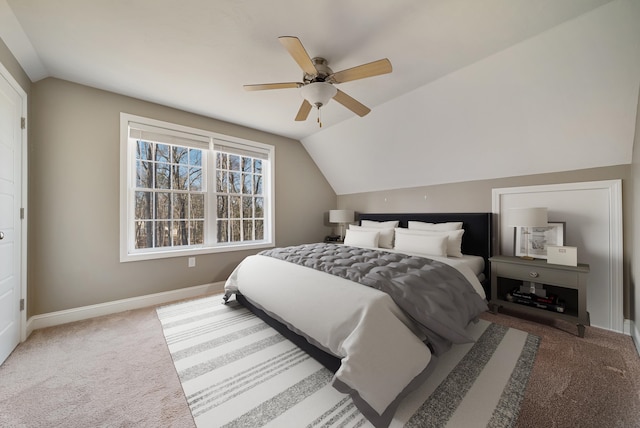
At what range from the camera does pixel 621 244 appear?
90.0 inches

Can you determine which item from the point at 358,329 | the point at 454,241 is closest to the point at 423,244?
the point at 454,241

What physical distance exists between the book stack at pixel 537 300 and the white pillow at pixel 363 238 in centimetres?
164

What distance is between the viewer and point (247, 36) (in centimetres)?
191

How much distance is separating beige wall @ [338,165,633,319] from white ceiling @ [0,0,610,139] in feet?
5.17

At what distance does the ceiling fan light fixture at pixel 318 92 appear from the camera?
199 centimetres

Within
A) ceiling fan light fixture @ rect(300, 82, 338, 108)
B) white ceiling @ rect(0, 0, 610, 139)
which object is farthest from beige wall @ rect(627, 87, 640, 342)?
ceiling fan light fixture @ rect(300, 82, 338, 108)

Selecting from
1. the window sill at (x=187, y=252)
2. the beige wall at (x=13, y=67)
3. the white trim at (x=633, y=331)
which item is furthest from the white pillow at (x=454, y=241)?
the beige wall at (x=13, y=67)

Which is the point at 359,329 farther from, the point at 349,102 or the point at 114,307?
the point at 114,307

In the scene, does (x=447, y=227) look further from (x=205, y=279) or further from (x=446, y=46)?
(x=205, y=279)

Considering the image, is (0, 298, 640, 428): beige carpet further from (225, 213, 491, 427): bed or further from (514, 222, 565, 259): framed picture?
(514, 222, 565, 259): framed picture

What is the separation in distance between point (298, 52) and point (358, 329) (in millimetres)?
1839

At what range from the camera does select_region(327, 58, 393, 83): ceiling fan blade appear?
171cm

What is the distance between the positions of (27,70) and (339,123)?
3.38 meters

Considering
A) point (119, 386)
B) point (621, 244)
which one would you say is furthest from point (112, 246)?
point (621, 244)
